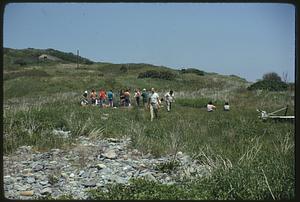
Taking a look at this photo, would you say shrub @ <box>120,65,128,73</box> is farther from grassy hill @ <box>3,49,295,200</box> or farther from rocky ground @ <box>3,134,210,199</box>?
rocky ground @ <box>3,134,210,199</box>

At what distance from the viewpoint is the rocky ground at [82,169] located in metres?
5.70

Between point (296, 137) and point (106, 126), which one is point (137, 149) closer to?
point (106, 126)

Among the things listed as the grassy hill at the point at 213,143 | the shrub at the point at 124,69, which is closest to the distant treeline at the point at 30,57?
the shrub at the point at 124,69

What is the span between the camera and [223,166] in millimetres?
Answer: 5672

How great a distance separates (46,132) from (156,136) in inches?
92.5

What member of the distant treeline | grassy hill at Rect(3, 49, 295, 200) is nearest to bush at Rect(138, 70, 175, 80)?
the distant treeline

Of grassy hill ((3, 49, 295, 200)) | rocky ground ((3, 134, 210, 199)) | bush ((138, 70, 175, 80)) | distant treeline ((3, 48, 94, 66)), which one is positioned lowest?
rocky ground ((3, 134, 210, 199))

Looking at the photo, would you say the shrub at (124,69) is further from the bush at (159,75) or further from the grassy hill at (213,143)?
the grassy hill at (213,143)

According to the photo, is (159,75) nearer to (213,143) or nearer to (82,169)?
(213,143)

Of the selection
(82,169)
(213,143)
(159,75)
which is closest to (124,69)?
(159,75)

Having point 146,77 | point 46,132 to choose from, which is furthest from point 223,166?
point 146,77

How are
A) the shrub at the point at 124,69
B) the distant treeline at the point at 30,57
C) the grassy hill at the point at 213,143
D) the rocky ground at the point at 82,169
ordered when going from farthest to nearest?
the shrub at the point at 124,69, the distant treeline at the point at 30,57, the rocky ground at the point at 82,169, the grassy hill at the point at 213,143

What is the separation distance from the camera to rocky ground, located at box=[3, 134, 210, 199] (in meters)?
5.70

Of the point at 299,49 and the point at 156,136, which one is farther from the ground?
the point at 299,49
